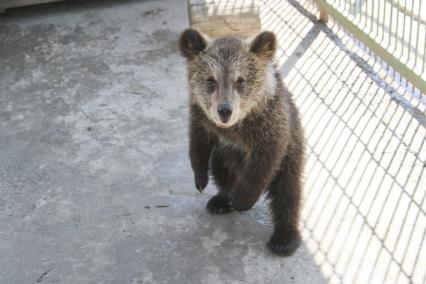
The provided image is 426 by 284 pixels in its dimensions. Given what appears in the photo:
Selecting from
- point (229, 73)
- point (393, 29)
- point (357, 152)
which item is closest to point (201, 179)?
point (229, 73)

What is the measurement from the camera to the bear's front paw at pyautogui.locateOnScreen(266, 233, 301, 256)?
394 centimetres

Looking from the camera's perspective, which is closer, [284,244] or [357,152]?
[284,244]

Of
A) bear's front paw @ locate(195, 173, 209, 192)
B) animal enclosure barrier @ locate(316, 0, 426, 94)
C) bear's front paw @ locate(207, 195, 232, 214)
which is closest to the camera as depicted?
bear's front paw @ locate(195, 173, 209, 192)

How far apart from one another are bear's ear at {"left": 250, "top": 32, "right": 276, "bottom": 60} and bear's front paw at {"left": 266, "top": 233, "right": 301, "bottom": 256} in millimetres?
1101

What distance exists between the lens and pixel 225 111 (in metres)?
3.66

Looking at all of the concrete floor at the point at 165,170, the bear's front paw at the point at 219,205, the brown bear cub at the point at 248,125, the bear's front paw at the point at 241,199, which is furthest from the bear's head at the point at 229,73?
the concrete floor at the point at 165,170

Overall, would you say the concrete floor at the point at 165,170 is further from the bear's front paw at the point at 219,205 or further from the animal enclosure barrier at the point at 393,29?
the animal enclosure barrier at the point at 393,29

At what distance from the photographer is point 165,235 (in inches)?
165

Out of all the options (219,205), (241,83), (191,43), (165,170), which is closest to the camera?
(241,83)

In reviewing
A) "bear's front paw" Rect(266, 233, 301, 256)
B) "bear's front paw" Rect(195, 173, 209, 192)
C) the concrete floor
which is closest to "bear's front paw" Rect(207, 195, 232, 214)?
the concrete floor

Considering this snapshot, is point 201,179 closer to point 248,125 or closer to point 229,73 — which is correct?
point 248,125

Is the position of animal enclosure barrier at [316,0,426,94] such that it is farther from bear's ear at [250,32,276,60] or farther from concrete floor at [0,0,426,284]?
bear's ear at [250,32,276,60]

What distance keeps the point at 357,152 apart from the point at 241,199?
133cm

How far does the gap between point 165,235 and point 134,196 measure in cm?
52
